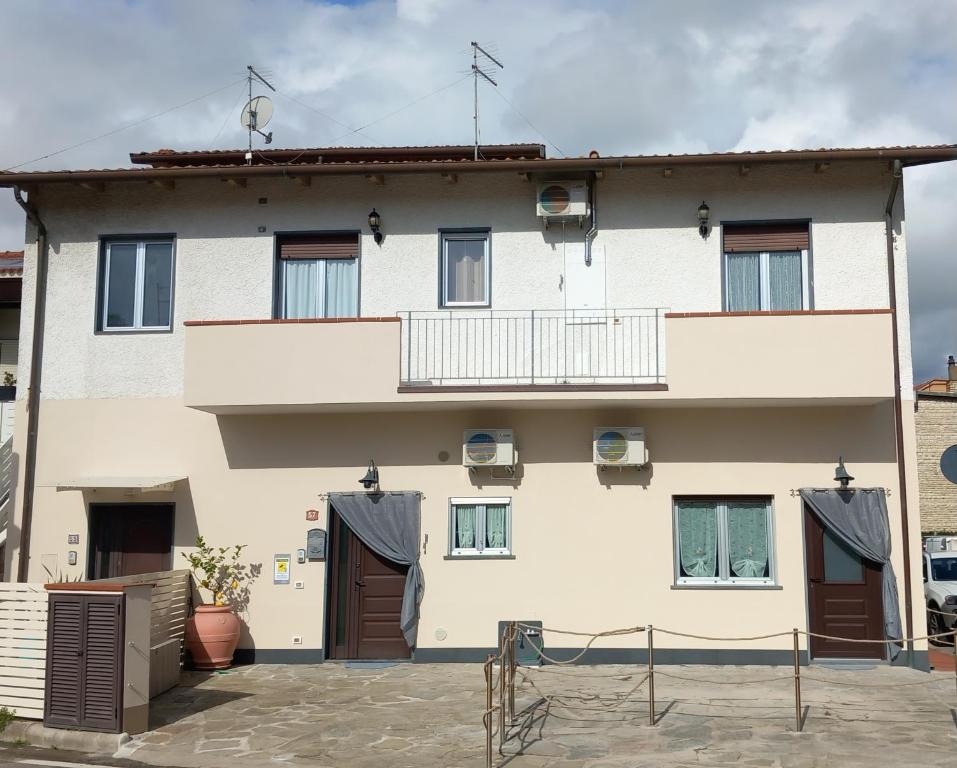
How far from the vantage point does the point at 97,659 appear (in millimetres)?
9539

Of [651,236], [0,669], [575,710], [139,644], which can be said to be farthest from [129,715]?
[651,236]

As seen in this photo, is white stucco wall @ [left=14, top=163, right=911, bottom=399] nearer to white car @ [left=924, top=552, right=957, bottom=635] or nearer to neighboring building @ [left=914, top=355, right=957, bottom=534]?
white car @ [left=924, top=552, right=957, bottom=635]

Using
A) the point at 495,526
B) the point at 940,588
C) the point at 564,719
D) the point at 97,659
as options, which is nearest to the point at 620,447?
the point at 495,526

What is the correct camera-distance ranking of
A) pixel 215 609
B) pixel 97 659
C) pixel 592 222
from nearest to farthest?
pixel 97 659, pixel 215 609, pixel 592 222

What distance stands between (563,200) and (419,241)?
7.07ft

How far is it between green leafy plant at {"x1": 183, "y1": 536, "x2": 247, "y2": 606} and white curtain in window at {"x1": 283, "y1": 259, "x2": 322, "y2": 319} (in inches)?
137

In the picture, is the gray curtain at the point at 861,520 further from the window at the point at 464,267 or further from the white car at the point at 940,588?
the window at the point at 464,267

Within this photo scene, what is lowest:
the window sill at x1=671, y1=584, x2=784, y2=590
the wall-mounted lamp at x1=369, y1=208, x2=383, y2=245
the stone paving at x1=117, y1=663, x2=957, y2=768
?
the stone paving at x1=117, y1=663, x2=957, y2=768

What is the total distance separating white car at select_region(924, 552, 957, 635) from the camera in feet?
53.3

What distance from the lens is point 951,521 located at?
2783 cm

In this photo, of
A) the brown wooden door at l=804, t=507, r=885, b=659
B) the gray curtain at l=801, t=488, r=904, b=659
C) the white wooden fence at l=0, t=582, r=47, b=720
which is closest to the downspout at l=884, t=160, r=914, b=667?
the gray curtain at l=801, t=488, r=904, b=659

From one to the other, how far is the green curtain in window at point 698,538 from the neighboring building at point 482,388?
32 millimetres

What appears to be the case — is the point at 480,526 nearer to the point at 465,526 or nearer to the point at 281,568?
the point at 465,526

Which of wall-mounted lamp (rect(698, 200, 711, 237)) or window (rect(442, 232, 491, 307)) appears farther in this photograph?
window (rect(442, 232, 491, 307))
